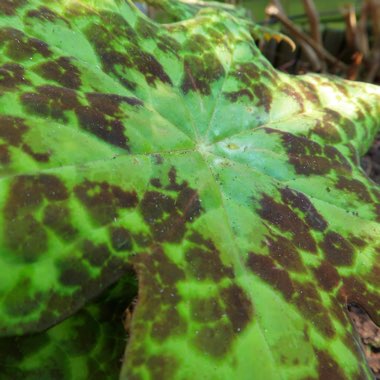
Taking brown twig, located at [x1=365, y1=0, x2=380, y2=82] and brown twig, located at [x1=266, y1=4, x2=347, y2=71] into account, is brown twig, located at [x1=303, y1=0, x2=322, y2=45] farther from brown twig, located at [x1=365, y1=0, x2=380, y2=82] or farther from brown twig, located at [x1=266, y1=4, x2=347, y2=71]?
brown twig, located at [x1=365, y1=0, x2=380, y2=82]

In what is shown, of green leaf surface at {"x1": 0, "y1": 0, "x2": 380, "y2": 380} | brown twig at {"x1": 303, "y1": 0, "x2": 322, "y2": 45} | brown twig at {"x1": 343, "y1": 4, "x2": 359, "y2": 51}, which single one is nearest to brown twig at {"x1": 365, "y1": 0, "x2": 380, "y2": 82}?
brown twig at {"x1": 343, "y1": 4, "x2": 359, "y2": 51}

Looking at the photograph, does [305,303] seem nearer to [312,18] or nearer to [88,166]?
[88,166]

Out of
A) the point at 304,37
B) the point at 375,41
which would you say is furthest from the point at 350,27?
the point at 304,37

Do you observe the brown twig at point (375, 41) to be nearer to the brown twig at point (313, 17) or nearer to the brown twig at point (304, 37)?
the brown twig at point (304, 37)

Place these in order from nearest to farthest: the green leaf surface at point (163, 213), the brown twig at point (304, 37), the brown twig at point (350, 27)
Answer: the green leaf surface at point (163, 213)
the brown twig at point (304, 37)
the brown twig at point (350, 27)

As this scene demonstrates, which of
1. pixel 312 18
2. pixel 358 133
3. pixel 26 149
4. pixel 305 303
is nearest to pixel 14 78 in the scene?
pixel 26 149

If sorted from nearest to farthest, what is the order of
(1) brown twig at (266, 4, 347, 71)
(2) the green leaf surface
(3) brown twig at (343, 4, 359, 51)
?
(2) the green leaf surface < (1) brown twig at (266, 4, 347, 71) < (3) brown twig at (343, 4, 359, 51)

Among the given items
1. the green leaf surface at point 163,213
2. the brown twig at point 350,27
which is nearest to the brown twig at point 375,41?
the brown twig at point 350,27

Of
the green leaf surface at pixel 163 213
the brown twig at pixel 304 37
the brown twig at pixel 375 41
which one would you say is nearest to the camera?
the green leaf surface at pixel 163 213
